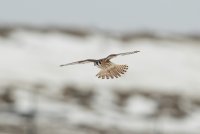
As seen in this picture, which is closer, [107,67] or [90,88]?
[107,67]

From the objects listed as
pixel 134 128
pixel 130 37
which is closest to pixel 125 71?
pixel 134 128

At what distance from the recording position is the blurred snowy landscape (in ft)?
86.9

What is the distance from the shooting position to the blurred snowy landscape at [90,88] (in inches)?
1043

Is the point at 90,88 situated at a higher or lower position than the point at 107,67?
higher

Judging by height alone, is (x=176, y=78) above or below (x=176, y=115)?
above

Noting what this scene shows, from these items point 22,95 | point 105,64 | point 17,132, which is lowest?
point 105,64

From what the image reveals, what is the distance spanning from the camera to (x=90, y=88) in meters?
36.5

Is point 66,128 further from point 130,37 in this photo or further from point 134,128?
point 130,37

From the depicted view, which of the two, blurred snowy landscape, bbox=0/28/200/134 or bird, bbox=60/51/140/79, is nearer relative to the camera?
bird, bbox=60/51/140/79

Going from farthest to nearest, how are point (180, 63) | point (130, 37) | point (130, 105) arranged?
1. point (130, 37)
2. point (180, 63)
3. point (130, 105)

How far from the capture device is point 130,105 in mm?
33562

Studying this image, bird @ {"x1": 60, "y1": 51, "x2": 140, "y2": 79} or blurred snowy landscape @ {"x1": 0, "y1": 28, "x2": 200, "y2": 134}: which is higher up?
blurred snowy landscape @ {"x1": 0, "y1": 28, "x2": 200, "y2": 134}

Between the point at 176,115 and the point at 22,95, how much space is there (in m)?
5.45

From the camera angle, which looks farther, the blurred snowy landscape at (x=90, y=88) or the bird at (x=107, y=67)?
the blurred snowy landscape at (x=90, y=88)
